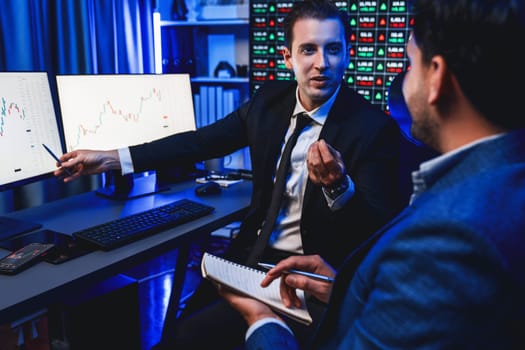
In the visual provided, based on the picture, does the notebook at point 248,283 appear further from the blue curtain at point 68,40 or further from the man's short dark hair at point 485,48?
the blue curtain at point 68,40

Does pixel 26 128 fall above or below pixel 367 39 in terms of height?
below

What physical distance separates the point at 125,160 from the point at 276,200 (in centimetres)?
55

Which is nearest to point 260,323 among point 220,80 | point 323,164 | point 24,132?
point 323,164

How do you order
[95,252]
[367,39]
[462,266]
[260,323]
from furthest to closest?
[367,39], [95,252], [260,323], [462,266]

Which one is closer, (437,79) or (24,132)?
(437,79)

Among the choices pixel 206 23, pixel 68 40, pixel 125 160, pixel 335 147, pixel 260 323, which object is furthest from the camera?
pixel 206 23

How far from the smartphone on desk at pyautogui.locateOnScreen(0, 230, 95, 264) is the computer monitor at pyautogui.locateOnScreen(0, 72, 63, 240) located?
0.15 ft

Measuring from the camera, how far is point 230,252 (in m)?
1.54

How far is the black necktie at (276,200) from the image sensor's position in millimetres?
1418

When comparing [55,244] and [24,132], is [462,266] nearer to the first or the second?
[55,244]

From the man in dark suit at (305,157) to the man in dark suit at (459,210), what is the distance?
1.99ft

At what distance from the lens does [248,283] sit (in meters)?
1.03

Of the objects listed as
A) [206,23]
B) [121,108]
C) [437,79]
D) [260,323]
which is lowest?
[260,323]

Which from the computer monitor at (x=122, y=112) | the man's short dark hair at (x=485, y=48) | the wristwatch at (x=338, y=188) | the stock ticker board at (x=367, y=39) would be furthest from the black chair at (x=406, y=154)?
the man's short dark hair at (x=485, y=48)
